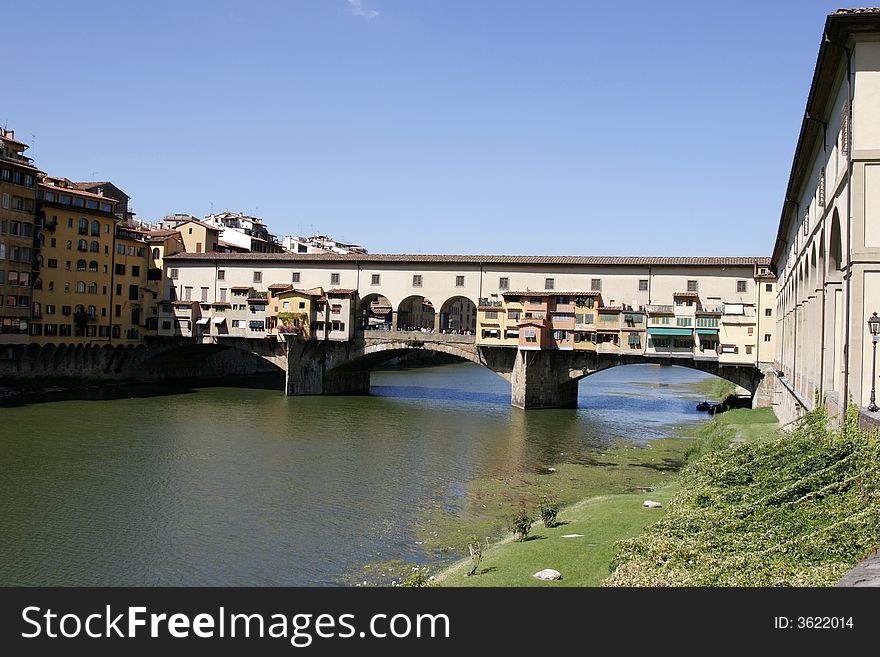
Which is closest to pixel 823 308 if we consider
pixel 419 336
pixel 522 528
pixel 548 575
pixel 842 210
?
pixel 842 210

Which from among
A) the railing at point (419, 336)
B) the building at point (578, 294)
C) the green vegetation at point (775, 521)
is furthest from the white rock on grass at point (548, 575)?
the railing at point (419, 336)

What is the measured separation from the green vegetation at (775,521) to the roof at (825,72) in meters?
7.12

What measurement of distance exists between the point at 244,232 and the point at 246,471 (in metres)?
60.6

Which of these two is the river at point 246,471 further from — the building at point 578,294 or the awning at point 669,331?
the awning at point 669,331

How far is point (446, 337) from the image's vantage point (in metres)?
52.2

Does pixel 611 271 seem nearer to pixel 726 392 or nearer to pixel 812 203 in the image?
pixel 726 392

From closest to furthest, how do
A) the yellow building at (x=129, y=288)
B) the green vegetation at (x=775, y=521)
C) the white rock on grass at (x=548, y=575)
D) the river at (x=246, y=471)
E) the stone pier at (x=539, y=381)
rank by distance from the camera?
the green vegetation at (x=775, y=521) < the white rock on grass at (x=548, y=575) < the river at (x=246, y=471) < the stone pier at (x=539, y=381) < the yellow building at (x=129, y=288)

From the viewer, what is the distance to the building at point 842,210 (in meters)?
15.1

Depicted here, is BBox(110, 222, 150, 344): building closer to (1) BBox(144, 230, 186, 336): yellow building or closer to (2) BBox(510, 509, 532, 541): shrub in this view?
(1) BBox(144, 230, 186, 336): yellow building

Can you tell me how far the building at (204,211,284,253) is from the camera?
80250 mm

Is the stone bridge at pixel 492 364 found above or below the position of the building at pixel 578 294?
below

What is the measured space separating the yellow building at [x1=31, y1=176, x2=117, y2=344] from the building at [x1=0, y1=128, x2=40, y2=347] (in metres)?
1.62

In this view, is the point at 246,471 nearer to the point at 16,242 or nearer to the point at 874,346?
the point at 874,346
